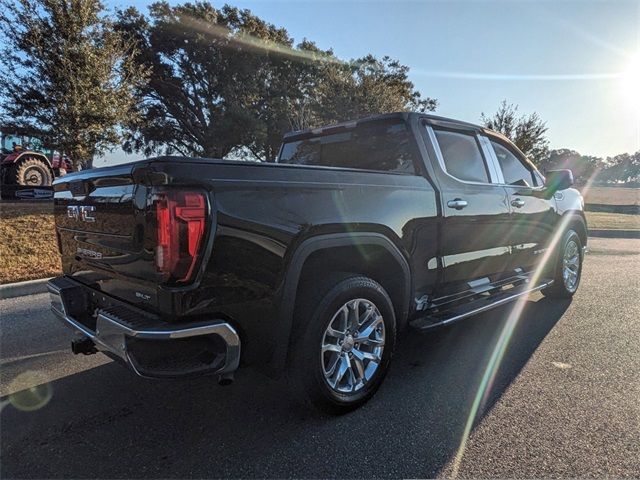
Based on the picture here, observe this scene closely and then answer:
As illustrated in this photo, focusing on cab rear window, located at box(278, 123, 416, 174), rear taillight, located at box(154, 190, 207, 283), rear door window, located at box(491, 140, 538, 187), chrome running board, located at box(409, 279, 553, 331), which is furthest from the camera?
rear door window, located at box(491, 140, 538, 187)

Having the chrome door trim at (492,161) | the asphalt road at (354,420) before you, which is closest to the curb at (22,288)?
the asphalt road at (354,420)

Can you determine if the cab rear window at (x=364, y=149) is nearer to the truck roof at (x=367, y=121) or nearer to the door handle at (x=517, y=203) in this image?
the truck roof at (x=367, y=121)

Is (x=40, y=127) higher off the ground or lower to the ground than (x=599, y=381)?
higher

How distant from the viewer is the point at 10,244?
7.33m

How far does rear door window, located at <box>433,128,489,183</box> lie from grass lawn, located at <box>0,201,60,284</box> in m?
5.80

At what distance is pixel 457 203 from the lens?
3.55m

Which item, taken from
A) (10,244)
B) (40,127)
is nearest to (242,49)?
(40,127)

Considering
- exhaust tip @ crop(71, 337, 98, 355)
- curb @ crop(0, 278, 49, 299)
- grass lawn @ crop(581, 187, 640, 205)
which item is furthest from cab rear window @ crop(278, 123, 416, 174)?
grass lawn @ crop(581, 187, 640, 205)

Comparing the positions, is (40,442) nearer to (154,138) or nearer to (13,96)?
(13,96)

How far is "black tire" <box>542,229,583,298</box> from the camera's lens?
210 inches

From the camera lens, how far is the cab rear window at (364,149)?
142 inches

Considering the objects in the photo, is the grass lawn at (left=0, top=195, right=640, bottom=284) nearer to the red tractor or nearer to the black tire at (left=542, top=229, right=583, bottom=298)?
the red tractor

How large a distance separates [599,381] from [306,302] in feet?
7.84

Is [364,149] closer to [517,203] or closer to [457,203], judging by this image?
[457,203]
